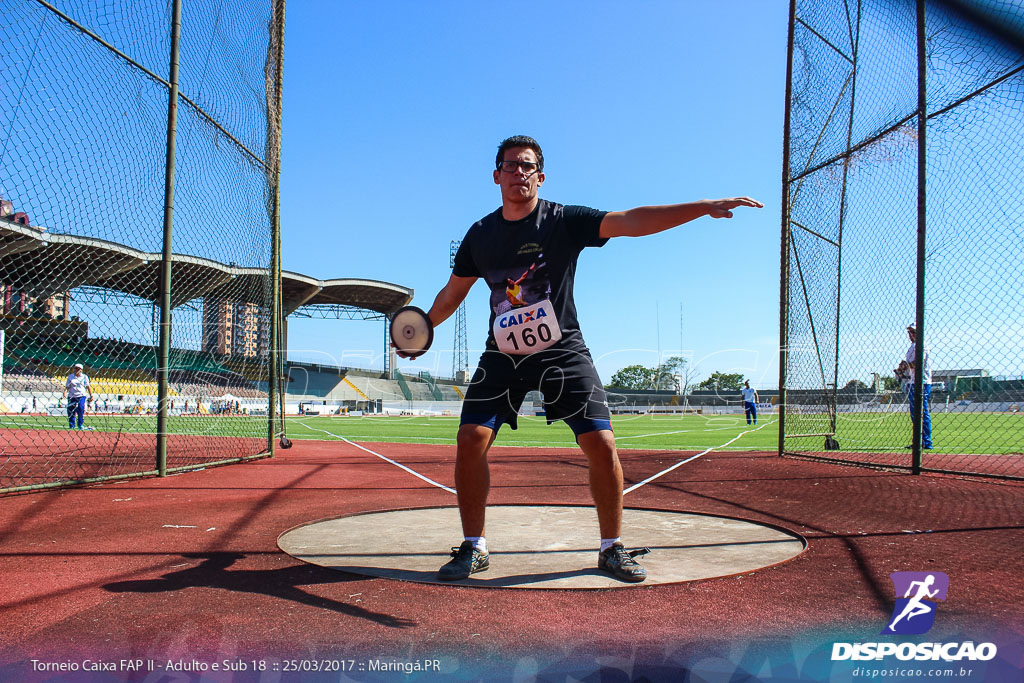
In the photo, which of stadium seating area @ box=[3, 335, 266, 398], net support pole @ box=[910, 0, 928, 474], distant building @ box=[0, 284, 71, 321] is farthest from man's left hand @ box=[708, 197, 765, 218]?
stadium seating area @ box=[3, 335, 266, 398]

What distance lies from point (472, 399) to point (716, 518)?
7.09 ft

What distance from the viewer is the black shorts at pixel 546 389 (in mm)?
3361

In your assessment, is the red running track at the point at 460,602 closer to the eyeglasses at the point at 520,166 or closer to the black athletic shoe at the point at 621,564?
the black athletic shoe at the point at 621,564

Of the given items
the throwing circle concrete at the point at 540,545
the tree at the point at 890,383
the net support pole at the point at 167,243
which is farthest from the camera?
the tree at the point at 890,383

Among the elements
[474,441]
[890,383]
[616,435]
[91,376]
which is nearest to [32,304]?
[474,441]

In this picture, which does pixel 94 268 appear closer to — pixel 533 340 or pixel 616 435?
pixel 533 340

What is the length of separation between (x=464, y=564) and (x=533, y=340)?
115 cm

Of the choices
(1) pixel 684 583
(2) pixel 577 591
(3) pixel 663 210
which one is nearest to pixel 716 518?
(1) pixel 684 583

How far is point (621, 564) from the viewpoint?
302cm

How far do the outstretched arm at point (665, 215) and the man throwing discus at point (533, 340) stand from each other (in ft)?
0.04

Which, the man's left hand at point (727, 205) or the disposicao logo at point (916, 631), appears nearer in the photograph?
the disposicao logo at point (916, 631)

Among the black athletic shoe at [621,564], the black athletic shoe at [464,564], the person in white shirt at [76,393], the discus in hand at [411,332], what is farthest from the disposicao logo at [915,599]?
the person in white shirt at [76,393]

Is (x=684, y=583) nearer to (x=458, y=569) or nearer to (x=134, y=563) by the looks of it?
(x=458, y=569)

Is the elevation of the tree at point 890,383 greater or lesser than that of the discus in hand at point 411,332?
lesser
